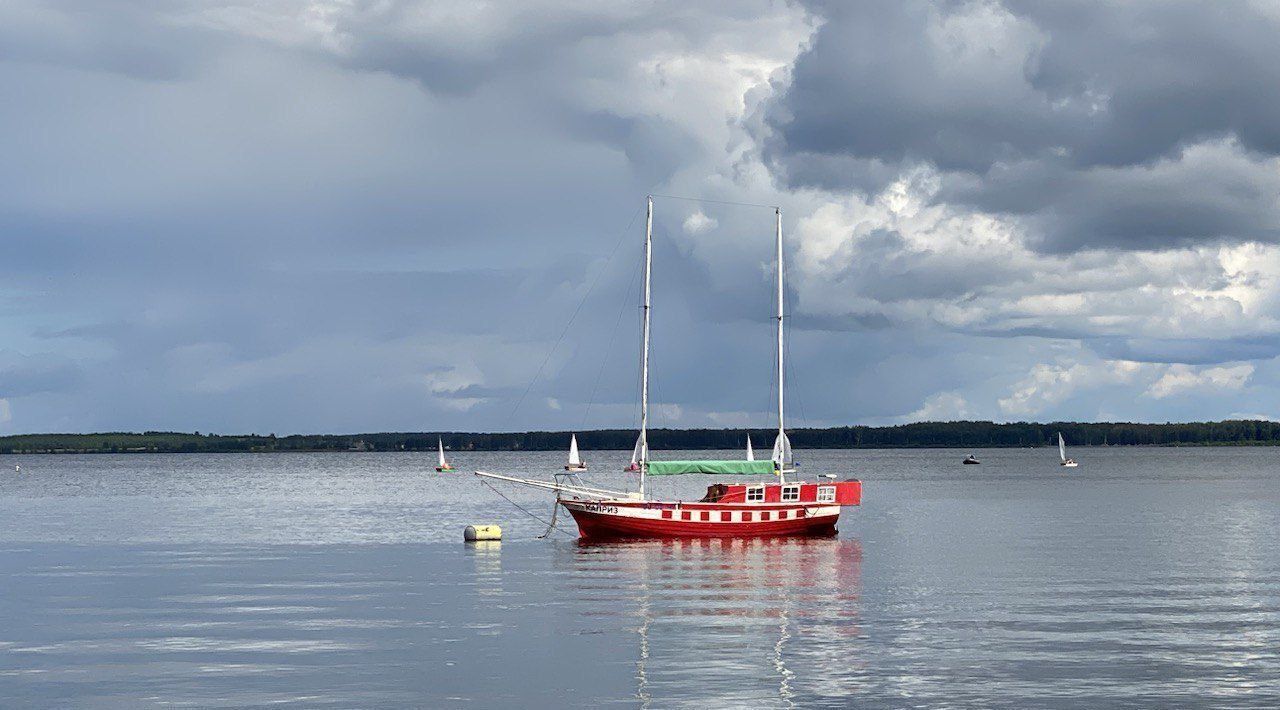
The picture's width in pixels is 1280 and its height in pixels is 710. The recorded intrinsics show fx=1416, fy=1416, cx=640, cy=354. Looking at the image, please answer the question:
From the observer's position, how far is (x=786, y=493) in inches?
3723

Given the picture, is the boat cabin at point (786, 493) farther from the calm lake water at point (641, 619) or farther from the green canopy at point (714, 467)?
the calm lake water at point (641, 619)

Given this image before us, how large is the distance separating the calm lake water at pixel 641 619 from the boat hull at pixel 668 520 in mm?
2052

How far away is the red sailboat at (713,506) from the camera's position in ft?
297

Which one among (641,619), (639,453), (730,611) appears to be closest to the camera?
(641,619)

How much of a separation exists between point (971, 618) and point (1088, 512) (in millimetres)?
83240

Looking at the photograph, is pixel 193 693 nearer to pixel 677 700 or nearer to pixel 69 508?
pixel 677 700

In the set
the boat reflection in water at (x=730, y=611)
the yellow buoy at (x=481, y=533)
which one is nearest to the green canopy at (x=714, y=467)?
the boat reflection in water at (x=730, y=611)

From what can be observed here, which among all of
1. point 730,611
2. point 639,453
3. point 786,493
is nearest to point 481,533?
point 639,453

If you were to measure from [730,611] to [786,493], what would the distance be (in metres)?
42.0

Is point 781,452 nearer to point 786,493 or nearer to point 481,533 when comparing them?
point 786,493

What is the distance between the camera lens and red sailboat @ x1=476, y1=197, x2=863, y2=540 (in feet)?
297

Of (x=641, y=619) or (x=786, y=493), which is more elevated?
(x=786, y=493)

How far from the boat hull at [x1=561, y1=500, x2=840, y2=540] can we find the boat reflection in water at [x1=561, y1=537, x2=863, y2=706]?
104 cm

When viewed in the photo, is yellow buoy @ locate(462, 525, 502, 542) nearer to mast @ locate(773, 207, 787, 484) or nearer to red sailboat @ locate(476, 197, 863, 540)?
red sailboat @ locate(476, 197, 863, 540)
